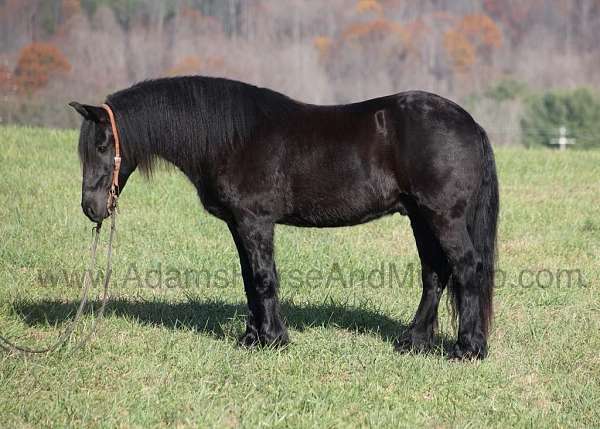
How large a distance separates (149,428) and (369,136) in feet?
8.48

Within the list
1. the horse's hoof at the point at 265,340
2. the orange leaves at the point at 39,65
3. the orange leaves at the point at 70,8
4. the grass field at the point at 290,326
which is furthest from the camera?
the orange leaves at the point at 70,8

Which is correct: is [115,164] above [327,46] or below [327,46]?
above

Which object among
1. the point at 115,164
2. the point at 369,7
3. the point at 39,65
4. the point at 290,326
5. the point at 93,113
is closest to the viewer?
the point at 93,113

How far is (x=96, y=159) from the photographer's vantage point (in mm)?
5344

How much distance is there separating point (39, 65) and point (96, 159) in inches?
1254

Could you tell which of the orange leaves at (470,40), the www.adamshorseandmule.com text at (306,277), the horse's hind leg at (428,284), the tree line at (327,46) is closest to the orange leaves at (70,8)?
the tree line at (327,46)

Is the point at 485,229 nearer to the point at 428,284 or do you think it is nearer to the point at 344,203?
the point at 428,284

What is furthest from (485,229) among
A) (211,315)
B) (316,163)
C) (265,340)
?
(211,315)

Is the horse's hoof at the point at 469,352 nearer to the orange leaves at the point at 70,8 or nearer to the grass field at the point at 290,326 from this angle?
the grass field at the point at 290,326

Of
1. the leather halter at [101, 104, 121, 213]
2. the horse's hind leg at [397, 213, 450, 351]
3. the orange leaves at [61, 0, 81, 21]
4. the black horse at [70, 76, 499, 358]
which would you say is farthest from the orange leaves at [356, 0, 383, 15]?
the leather halter at [101, 104, 121, 213]

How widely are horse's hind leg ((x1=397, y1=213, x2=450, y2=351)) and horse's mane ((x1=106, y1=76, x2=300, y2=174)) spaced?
155 cm

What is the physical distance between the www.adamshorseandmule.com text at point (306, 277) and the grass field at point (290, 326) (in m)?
0.03

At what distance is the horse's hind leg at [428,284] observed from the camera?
5902mm

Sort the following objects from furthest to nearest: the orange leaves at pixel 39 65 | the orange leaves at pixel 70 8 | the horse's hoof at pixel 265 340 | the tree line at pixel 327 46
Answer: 1. the orange leaves at pixel 70 8
2. the tree line at pixel 327 46
3. the orange leaves at pixel 39 65
4. the horse's hoof at pixel 265 340
